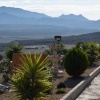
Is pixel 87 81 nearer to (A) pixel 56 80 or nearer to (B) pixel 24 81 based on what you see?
(A) pixel 56 80

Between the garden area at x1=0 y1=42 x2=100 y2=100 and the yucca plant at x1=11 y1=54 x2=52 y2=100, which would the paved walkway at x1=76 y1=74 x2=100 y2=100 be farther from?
the yucca plant at x1=11 y1=54 x2=52 y2=100

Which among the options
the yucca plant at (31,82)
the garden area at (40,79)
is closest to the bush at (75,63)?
the garden area at (40,79)

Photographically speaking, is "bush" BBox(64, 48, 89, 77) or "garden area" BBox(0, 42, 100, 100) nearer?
"garden area" BBox(0, 42, 100, 100)

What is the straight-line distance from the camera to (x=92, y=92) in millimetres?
13969

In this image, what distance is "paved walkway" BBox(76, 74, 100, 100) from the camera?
1285 cm

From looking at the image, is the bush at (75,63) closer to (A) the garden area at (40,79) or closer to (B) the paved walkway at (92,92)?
(A) the garden area at (40,79)

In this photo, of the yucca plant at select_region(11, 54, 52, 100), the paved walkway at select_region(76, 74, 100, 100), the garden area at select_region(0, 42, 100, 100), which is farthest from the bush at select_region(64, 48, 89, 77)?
the yucca plant at select_region(11, 54, 52, 100)

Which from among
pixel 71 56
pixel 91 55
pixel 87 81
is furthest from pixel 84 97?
pixel 91 55

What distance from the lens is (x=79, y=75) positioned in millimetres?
17938

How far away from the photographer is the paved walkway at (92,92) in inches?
506

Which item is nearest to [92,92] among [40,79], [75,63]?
[75,63]

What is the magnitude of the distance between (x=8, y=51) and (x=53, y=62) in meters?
7.16

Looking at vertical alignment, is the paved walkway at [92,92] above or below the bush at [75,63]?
below

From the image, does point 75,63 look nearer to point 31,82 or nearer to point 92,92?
point 92,92
